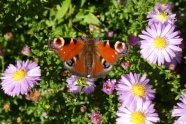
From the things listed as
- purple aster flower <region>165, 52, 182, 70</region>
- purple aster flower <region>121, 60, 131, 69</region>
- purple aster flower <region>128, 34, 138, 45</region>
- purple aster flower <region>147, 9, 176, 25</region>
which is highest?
purple aster flower <region>147, 9, 176, 25</region>

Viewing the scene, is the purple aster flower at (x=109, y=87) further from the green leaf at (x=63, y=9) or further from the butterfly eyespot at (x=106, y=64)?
the green leaf at (x=63, y=9)

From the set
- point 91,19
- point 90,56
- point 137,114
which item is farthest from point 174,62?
point 90,56

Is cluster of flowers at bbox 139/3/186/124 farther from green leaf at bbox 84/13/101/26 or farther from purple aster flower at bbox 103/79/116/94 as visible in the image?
green leaf at bbox 84/13/101/26

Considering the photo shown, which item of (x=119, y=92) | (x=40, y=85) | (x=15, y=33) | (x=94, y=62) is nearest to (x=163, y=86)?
(x=119, y=92)

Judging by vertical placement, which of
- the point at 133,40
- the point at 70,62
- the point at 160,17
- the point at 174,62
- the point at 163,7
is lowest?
the point at 70,62

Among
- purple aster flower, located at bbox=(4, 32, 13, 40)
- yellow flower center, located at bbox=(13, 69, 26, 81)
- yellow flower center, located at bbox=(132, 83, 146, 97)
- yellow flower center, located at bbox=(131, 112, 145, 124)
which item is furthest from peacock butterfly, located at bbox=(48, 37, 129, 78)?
purple aster flower, located at bbox=(4, 32, 13, 40)

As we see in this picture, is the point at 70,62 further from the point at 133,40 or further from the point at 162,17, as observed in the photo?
the point at 162,17

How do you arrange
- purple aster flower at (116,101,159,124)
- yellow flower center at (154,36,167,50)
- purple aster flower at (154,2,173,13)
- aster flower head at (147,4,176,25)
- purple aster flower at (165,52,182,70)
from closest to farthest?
purple aster flower at (116,101,159,124) → yellow flower center at (154,36,167,50) → aster flower head at (147,4,176,25) → purple aster flower at (165,52,182,70) → purple aster flower at (154,2,173,13)
